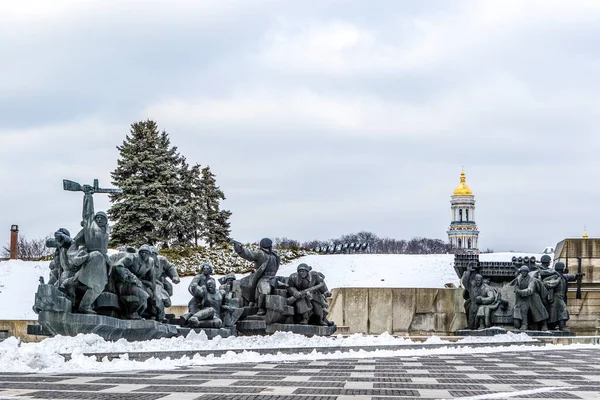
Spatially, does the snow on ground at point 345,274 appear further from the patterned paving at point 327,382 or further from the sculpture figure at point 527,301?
the patterned paving at point 327,382

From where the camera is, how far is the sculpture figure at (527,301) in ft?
81.6

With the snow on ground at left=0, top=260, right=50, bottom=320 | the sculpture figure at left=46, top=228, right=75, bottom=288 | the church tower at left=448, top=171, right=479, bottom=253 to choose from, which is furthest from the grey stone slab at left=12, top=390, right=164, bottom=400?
the church tower at left=448, top=171, right=479, bottom=253

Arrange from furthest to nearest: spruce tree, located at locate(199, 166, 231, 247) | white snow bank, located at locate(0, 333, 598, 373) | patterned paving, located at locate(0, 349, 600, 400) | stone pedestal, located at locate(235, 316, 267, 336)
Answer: spruce tree, located at locate(199, 166, 231, 247), stone pedestal, located at locate(235, 316, 267, 336), white snow bank, located at locate(0, 333, 598, 373), patterned paving, located at locate(0, 349, 600, 400)

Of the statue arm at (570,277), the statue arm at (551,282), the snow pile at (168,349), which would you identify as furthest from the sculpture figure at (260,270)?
the statue arm at (570,277)

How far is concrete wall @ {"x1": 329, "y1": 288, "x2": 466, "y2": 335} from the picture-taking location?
2622cm

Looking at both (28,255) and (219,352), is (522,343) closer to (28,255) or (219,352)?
(219,352)

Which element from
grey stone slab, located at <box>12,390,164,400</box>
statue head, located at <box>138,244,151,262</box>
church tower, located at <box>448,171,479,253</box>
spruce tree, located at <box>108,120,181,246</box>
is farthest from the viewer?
church tower, located at <box>448,171,479,253</box>

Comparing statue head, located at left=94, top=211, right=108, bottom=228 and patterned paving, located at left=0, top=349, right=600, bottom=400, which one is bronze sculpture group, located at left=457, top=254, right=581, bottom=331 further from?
statue head, located at left=94, top=211, right=108, bottom=228

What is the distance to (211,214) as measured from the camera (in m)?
58.9

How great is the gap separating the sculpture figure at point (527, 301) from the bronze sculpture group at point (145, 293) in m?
5.69

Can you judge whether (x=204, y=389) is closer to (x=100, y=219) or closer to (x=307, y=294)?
(x=100, y=219)

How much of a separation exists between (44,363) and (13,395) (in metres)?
3.86

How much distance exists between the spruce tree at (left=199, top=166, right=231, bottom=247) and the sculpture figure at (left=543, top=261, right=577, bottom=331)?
111 ft

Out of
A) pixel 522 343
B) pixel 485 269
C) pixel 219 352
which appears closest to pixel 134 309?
pixel 219 352
